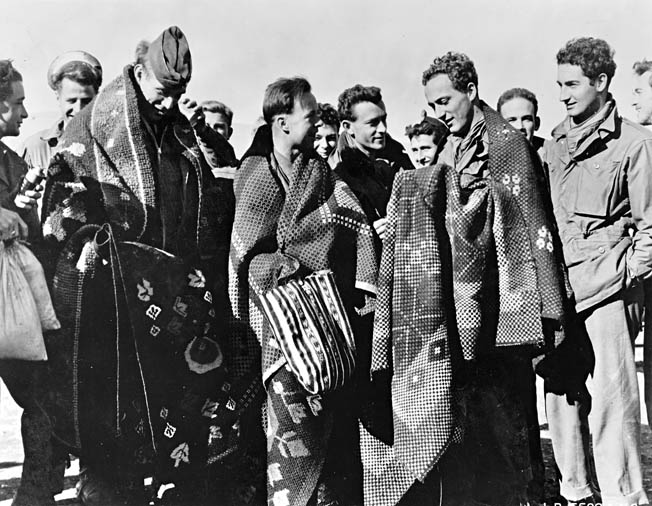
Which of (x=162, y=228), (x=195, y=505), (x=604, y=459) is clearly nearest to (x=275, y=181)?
(x=162, y=228)

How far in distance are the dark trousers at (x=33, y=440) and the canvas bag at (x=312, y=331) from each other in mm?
1143

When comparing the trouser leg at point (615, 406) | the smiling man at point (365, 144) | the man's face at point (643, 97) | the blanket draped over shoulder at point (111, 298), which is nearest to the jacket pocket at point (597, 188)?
the trouser leg at point (615, 406)

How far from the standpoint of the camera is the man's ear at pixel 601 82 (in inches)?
167

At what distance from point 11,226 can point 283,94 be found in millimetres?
1316

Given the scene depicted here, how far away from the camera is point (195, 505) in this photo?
3.79 metres

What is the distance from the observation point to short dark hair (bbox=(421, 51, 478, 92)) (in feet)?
13.4

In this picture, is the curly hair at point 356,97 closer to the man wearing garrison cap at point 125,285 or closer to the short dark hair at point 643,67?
the man wearing garrison cap at point 125,285

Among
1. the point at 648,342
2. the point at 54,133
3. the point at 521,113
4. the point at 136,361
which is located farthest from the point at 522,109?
the point at 136,361

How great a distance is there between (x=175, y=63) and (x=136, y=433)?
5.38ft

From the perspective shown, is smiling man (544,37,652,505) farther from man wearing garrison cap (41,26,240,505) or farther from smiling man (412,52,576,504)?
man wearing garrison cap (41,26,240,505)

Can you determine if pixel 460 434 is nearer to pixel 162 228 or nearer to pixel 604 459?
pixel 604 459

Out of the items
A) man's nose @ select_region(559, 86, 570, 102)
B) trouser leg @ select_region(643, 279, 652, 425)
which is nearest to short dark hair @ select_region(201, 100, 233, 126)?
man's nose @ select_region(559, 86, 570, 102)

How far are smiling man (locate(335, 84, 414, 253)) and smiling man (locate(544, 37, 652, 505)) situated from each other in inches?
36.5

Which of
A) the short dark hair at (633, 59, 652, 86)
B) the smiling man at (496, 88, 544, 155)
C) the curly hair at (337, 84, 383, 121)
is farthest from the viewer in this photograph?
the smiling man at (496, 88, 544, 155)
